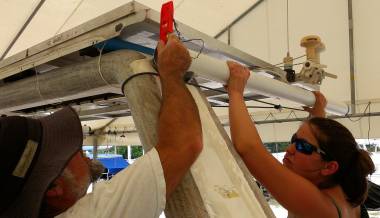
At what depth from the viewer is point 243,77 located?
1004 mm

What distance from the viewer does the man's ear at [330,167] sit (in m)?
1.08

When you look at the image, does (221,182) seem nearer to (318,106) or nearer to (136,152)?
(318,106)

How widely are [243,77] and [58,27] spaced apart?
2985mm

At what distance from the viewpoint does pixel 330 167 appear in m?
1.08

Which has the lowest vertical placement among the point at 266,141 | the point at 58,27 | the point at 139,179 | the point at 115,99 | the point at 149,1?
the point at 266,141

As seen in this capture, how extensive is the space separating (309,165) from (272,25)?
3915 millimetres

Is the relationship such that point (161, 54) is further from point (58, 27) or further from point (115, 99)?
point (58, 27)

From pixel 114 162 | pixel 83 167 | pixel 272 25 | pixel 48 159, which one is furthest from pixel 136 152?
pixel 48 159

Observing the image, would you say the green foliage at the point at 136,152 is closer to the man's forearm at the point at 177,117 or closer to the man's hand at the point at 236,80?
the man's hand at the point at 236,80

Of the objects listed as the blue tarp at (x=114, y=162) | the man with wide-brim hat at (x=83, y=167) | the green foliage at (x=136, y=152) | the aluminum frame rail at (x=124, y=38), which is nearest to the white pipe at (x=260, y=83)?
the aluminum frame rail at (x=124, y=38)

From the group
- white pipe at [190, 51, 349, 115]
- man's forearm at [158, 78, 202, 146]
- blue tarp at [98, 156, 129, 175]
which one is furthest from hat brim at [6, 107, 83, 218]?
blue tarp at [98, 156, 129, 175]

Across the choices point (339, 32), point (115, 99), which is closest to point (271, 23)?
point (339, 32)

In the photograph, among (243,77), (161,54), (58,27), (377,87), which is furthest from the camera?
(377,87)

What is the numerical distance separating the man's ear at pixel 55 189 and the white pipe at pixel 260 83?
1.29 feet
